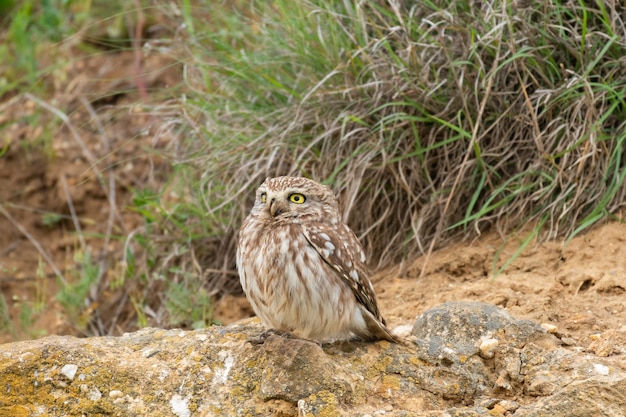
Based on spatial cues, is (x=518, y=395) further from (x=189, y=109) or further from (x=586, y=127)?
(x=189, y=109)

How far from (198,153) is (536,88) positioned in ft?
7.07

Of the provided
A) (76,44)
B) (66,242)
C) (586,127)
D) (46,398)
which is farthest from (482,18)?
(76,44)

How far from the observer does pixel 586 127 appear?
4.52 meters

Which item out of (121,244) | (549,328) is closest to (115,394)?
(549,328)

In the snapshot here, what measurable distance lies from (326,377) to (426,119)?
2122 mm

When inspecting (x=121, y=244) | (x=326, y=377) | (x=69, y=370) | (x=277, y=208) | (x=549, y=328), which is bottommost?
Answer: (x=121, y=244)

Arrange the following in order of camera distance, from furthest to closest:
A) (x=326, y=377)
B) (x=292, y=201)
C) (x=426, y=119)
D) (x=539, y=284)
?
(x=426, y=119)
(x=539, y=284)
(x=292, y=201)
(x=326, y=377)

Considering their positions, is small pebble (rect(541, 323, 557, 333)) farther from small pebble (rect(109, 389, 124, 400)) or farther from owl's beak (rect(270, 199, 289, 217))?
small pebble (rect(109, 389, 124, 400))

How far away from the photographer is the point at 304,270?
11.8ft

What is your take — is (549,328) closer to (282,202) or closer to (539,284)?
(539,284)

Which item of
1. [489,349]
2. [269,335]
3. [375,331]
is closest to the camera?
[489,349]

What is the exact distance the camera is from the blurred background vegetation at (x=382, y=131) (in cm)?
461

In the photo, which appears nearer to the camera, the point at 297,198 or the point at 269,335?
the point at 269,335

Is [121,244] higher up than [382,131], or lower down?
lower down
